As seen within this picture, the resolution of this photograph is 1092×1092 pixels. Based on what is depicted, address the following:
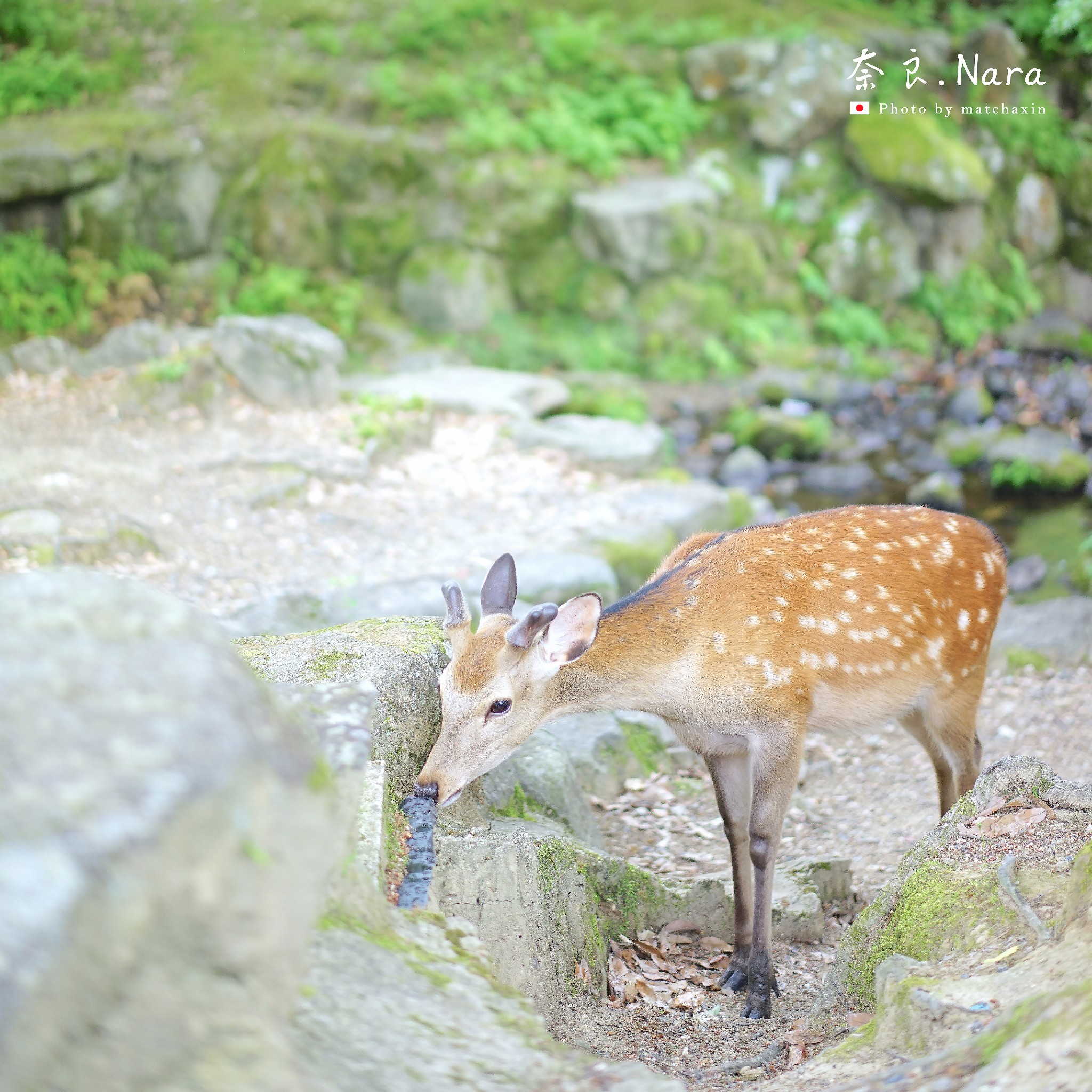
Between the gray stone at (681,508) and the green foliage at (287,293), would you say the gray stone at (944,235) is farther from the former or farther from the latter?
the green foliage at (287,293)

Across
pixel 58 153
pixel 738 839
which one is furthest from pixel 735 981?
pixel 58 153

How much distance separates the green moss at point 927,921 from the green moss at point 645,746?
2.32m

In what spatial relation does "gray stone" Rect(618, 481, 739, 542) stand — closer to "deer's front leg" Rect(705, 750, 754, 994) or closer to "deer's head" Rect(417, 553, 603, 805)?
"deer's front leg" Rect(705, 750, 754, 994)

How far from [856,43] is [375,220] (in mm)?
6935

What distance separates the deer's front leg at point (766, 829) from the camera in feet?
13.9

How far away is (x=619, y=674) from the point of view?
13.8ft

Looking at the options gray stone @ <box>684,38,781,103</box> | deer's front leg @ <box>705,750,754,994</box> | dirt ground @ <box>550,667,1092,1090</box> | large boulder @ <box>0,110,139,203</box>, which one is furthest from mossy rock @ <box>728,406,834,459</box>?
deer's front leg @ <box>705,750,754,994</box>

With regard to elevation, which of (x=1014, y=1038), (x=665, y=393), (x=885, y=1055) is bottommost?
(x=665, y=393)

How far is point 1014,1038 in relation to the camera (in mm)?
2193

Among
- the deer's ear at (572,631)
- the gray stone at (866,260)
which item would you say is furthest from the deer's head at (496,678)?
the gray stone at (866,260)

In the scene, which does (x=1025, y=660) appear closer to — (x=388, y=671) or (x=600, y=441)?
(x=600, y=441)

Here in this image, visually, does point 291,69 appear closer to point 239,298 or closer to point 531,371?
point 239,298

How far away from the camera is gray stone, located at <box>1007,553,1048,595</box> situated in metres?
9.02

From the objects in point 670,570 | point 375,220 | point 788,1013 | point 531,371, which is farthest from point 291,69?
point 788,1013
